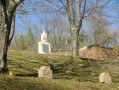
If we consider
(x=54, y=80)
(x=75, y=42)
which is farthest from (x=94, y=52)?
(x=54, y=80)

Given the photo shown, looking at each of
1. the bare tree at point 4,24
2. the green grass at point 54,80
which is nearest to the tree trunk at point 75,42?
the green grass at point 54,80

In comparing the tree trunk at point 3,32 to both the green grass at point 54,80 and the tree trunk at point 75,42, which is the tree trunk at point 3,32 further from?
the tree trunk at point 75,42

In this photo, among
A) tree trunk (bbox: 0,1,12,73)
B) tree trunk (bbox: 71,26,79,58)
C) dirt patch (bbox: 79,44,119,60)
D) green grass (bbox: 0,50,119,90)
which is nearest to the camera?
green grass (bbox: 0,50,119,90)

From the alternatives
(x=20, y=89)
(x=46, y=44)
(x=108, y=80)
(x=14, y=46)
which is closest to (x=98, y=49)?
(x=46, y=44)

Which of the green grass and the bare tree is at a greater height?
the bare tree

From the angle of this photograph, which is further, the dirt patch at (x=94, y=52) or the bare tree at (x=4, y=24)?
the dirt patch at (x=94, y=52)

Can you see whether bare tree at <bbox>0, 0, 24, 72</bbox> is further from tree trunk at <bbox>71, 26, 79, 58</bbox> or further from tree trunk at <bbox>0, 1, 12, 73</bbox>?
tree trunk at <bbox>71, 26, 79, 58</bbox>

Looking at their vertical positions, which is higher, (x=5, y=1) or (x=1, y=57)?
(x=5, y=1)

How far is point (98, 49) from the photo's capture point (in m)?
22.8

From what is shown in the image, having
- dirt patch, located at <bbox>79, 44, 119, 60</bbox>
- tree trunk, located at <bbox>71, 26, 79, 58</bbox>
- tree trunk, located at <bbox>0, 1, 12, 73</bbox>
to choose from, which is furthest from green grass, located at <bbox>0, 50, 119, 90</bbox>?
dirt patch, located at <bbox>79, 44, 119, 60</bbox>

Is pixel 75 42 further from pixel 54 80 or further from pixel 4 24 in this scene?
pixel 4 24

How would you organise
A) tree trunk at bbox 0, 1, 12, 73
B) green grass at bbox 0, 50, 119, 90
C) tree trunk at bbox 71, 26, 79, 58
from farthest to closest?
1. tree trunk at bbox 71, 26, 79, 58
2. tree trunk at bbox 0, 1, 12, 73
3. green grass at bbox 0, 50, 119, 90

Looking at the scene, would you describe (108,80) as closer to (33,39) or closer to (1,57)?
(1,57)

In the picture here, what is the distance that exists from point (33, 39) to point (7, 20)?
3581 cm
